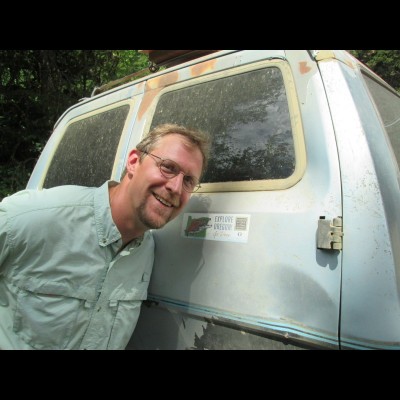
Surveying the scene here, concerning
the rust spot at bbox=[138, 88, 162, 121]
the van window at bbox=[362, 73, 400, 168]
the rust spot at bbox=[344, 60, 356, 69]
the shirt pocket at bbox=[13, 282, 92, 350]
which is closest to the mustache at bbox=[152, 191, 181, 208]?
the shirt pocket at bbox=[13, 282, 92, 350]

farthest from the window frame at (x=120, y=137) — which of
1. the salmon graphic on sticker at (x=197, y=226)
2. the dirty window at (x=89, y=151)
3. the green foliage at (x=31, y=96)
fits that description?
the green foliage at (x=31, y=96)

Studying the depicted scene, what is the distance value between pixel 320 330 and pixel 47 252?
3.69 feet

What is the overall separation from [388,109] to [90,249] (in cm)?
165

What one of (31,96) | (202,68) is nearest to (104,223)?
(202,68)

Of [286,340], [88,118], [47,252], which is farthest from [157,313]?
[88,118]

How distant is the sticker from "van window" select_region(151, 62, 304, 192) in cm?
19

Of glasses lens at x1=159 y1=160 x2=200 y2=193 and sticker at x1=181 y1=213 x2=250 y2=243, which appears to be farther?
glasses lens at x1=159 y1=160 x2=200 y2=193

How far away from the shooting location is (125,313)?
1.72 m

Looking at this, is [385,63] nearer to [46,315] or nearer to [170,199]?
[170,199]

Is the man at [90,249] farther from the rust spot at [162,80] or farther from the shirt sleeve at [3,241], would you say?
the rust spot at [162,80]

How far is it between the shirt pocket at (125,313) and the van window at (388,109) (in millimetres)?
1330

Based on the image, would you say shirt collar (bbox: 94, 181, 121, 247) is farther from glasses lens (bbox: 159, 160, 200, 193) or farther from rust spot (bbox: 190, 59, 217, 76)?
rust spot (bbox: 190, 59, 217, 76)

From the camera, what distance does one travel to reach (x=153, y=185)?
66.7 inches

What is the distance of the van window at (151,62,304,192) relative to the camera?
155 centimetres
